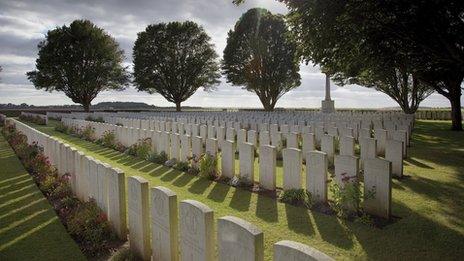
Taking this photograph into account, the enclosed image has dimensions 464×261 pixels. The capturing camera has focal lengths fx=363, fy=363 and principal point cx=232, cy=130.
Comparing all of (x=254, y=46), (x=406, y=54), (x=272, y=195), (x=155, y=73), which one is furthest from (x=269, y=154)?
(x=155, y=73)

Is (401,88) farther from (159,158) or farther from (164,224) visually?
(164,224)

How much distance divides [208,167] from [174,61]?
39712 millimetres

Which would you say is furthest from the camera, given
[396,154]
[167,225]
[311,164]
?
[396,154]

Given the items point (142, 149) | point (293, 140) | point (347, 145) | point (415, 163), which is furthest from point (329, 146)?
point (142, 149)

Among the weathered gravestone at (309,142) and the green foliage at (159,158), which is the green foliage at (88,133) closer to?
the green foliage at (159,158)

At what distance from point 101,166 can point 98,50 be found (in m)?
43.9

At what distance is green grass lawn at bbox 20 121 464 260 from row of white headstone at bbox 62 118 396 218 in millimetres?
479

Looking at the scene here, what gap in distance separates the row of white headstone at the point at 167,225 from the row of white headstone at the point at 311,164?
10.2 ft

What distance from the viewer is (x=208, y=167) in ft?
27.1

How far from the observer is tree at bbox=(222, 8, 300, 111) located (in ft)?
134

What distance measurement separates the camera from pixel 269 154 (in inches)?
287

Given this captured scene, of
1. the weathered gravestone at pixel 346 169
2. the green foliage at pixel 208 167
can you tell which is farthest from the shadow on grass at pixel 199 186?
the weathered gravestone at pixel 346 169

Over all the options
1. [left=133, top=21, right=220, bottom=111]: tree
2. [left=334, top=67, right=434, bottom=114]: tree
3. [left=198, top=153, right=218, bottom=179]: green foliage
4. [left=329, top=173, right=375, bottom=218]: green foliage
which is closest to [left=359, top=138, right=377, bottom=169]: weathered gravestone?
[left=329, top=173, right=375, bottom=218]: green foliage

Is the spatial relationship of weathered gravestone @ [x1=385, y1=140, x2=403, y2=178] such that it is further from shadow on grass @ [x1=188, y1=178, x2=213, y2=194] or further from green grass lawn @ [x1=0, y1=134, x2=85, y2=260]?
green grass lawn @ [x1=0, y1=134, x2=85, y2=260]
